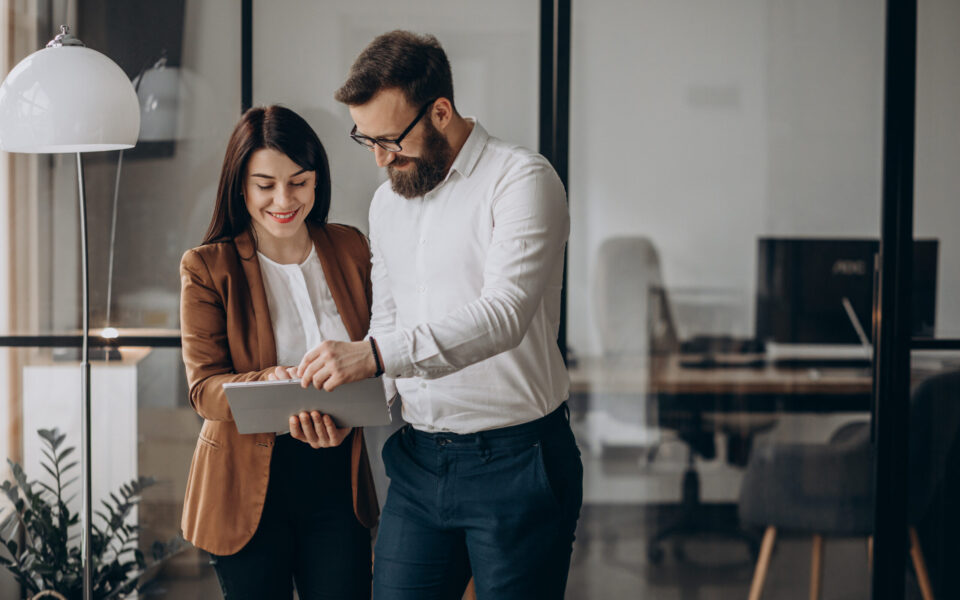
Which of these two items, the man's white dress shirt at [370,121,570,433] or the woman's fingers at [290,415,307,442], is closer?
the man's white dress shirt at [370,121,570,433]

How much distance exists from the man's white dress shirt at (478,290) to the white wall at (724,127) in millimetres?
944

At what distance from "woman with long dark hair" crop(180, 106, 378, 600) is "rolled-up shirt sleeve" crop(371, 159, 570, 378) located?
14.8 inches

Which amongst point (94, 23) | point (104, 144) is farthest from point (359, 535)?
point (94, 23)

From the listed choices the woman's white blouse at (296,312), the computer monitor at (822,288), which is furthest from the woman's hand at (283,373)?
the computer monitor at (822,288)

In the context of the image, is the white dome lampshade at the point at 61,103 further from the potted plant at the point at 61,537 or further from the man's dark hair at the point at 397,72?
the potted plant at the point at 61,537

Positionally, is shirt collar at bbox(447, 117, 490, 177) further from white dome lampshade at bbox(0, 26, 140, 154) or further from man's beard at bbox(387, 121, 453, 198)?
white dome lampshade at bbox(0, 26, 140, 154)

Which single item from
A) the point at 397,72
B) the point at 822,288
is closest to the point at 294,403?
the point at 397,72

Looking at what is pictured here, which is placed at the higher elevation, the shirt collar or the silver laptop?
the shirt collar

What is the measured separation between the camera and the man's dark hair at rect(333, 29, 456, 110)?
1.73 meters

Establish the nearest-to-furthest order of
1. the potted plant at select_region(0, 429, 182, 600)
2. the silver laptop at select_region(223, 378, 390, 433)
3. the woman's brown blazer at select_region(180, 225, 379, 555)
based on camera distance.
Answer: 1. the silver laptop at select_region(223, 378, 390, 433)
2. the woman's brown blazer at select_region(180, 225, 379, 555)
3. the potted plant at select_region(0, 429, 182, 600)

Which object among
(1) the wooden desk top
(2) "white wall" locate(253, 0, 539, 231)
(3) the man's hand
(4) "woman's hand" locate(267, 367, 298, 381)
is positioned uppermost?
(2) "white wall" locate(253, 0, 539, 231)

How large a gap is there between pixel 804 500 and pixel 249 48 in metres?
2.38

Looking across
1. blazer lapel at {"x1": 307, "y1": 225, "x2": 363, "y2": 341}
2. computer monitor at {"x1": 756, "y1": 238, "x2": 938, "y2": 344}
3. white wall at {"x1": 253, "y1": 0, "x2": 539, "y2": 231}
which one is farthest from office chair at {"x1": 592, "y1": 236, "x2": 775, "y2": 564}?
blazer lapel at {"x1": 307, "y1": 225, "x2": 363, "y2": 341}

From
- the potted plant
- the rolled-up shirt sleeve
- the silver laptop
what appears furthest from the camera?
the potted plant
